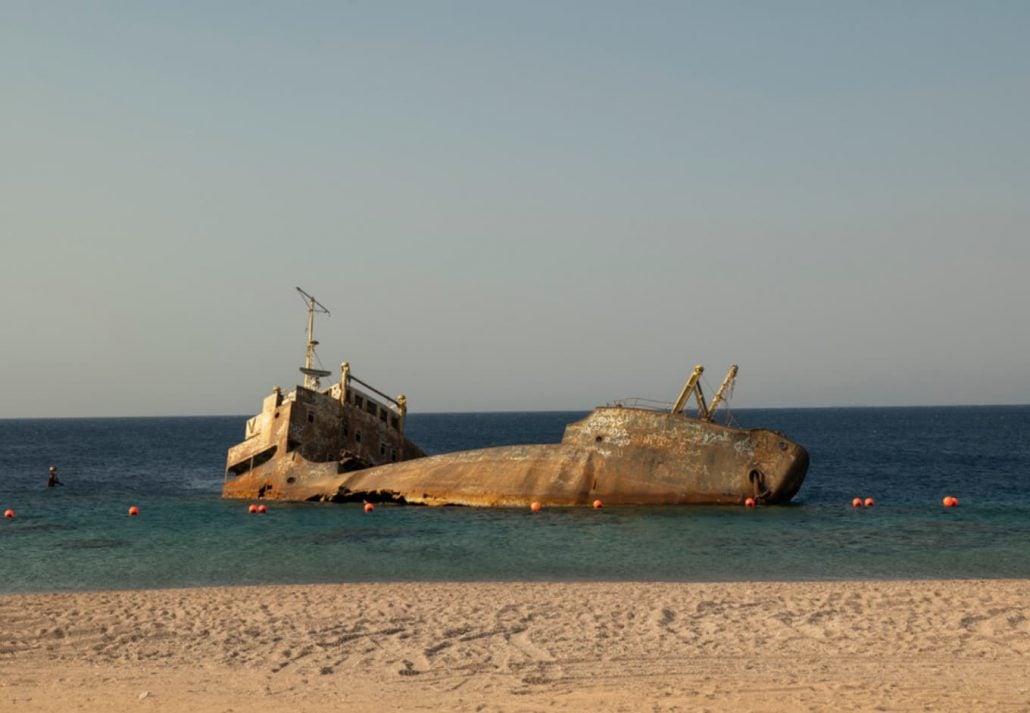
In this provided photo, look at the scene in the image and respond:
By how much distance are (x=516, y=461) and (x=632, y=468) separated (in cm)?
448

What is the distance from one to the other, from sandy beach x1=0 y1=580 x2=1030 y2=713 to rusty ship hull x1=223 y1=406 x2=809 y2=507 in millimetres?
11158

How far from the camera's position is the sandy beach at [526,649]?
10.9m

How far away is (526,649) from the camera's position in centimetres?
1330

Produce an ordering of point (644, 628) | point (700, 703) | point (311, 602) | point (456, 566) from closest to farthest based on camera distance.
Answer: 1. point (700, 703)
2. point (644, 628)
3. point (311, 602)
4. point (456, 566)

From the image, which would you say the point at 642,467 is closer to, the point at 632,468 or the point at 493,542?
the point at 632,468

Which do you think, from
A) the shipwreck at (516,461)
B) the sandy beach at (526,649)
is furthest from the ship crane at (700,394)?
the sandy beach at (526,649)

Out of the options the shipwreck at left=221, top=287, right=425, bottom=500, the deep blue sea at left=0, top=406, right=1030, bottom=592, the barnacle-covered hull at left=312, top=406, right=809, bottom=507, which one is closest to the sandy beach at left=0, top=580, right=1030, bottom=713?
the deep blue sea at left=0, top=406, right=1030, bottom=592

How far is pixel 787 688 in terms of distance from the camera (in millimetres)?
11148

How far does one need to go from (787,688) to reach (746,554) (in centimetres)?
1268

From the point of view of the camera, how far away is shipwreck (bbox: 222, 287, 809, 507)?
2991 centimetres

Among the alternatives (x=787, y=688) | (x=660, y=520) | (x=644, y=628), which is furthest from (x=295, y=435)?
(x=787, y=688)

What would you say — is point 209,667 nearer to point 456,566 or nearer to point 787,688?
point 787,688

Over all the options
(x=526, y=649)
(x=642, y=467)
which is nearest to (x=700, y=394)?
(x=642, y=467)

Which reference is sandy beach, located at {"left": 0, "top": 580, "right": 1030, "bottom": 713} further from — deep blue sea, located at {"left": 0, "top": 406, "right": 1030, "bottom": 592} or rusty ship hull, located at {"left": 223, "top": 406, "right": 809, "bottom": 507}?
rusty ship hull, located at {"left": 223, "top": 406, "right": 809, "bottom": 507}
